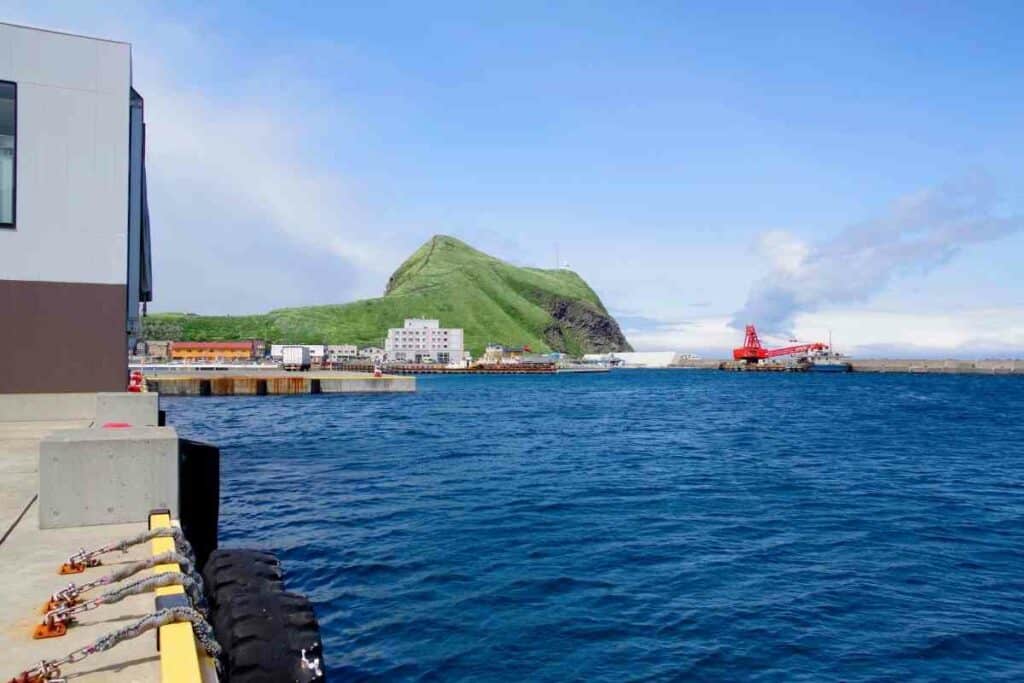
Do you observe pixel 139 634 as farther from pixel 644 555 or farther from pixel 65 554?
pixel 644 555

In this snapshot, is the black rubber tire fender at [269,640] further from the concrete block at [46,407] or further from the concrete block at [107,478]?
the concrete block at [46,407]

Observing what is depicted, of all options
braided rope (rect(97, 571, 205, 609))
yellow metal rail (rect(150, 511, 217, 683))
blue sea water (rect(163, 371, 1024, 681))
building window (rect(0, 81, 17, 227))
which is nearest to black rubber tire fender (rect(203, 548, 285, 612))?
braided rope (rect(97, 571, 205, 609))

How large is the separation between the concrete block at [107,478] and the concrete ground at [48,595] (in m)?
0.18

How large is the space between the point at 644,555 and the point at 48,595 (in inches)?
537

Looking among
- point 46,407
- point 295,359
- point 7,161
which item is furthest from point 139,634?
point 295,359

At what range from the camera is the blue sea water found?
39.3 feet

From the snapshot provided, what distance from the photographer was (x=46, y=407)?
22.8m

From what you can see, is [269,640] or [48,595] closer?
[269,640]

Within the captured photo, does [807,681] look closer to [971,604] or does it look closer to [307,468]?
[971,604]

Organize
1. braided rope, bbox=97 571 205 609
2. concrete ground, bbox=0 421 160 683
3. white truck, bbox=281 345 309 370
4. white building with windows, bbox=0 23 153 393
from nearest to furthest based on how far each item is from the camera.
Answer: concrete ground, bbox=0 421 160 683, braided rope, bbox=97 571 205 609, white building with windows, bbox=0 23 153 393, white truck, bbox=281 345 309 370

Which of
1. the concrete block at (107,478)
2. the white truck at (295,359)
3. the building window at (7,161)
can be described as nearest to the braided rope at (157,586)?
the concrete block at (107,478)

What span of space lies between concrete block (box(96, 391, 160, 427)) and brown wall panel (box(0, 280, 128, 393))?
24.0ft

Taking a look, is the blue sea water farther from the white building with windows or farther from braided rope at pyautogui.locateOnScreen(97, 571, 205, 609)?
the white building with windows

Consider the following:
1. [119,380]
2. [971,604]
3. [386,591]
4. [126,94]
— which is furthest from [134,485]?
[126,94]
